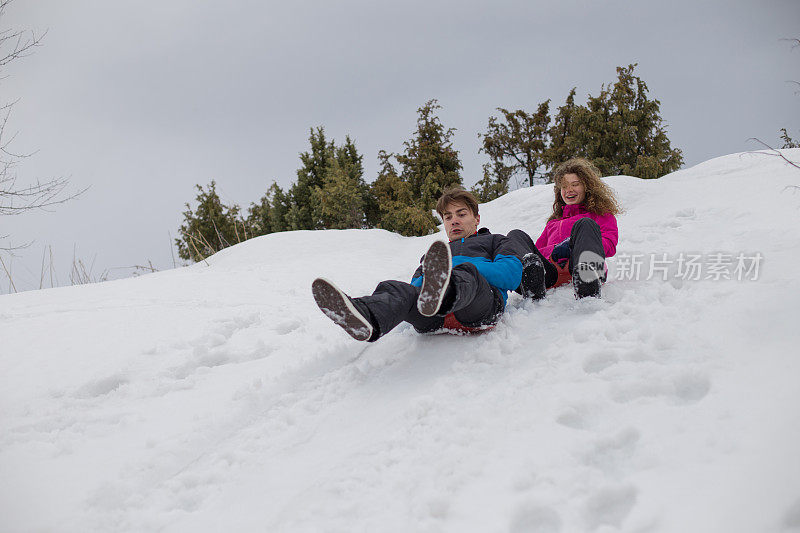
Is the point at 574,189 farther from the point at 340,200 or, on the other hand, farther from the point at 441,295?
the point at 340,200

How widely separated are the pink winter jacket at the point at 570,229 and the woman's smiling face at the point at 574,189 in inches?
2.7

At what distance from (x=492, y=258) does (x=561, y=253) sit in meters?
0.72

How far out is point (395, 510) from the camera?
1556 millimetres

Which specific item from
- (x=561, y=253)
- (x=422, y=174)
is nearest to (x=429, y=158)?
(x=422, y=174)

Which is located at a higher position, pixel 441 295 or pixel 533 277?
pixel 441 295

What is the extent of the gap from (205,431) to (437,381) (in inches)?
45.3

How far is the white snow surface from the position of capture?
1.45m

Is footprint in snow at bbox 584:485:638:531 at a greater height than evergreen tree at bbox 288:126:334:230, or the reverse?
evergreen tree at bbox 288:126:334:230

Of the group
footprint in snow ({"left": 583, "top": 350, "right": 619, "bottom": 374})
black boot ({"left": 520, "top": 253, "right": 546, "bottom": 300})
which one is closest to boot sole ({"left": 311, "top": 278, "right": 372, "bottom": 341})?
footprint in snow ({"left": 583, "top": 350, "right": 619, "bottom": 374})

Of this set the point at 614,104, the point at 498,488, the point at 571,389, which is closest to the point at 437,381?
the point at 571,389

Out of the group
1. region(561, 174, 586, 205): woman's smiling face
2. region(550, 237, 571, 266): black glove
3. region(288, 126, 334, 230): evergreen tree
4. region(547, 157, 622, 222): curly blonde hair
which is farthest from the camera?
region(288, 126, 334, 230): evergreen tree

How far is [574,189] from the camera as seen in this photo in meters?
3.86

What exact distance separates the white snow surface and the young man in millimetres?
178

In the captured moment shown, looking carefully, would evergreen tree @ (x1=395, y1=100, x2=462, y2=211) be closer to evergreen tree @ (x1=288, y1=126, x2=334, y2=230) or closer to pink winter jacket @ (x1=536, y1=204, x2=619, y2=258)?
evergreen tree @ (x1=288, y1=126, x2=334, y2=230)
